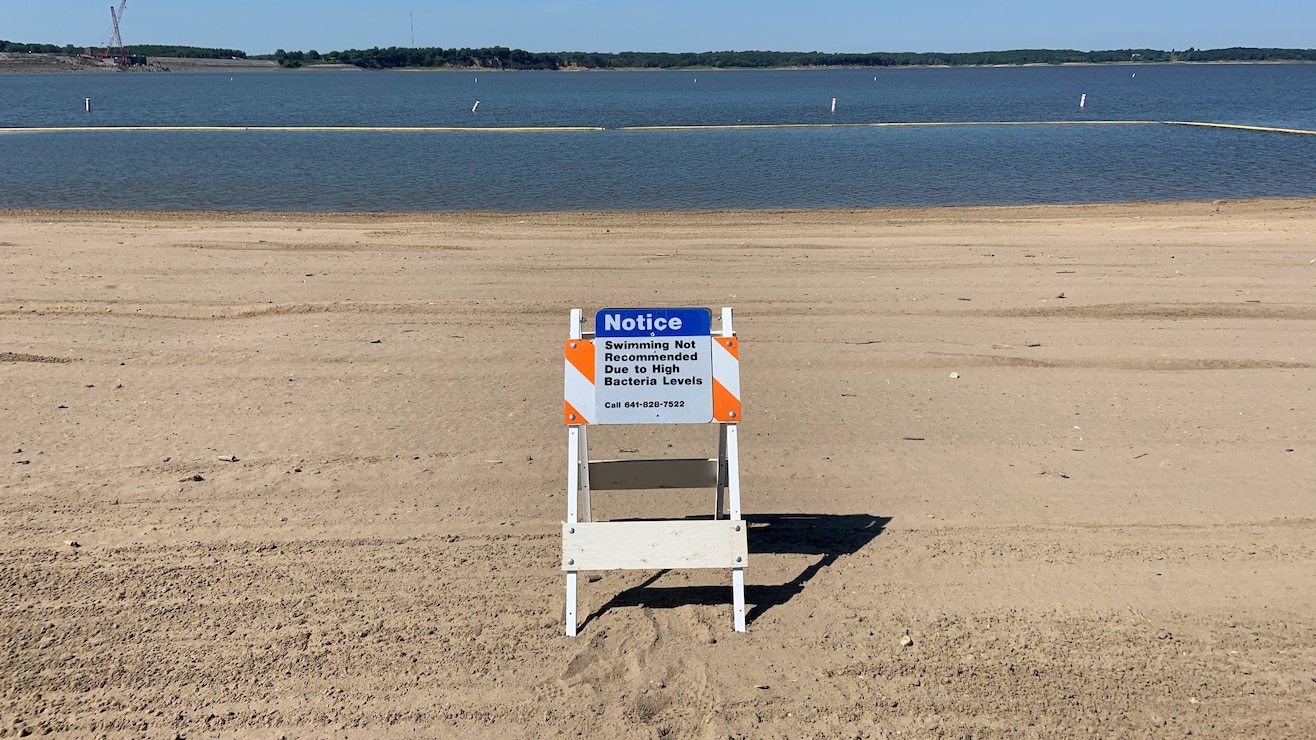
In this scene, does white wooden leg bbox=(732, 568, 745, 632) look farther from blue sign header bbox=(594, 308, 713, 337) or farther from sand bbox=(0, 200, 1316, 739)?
blue sign header bbox=(594, 308, 713, 337)

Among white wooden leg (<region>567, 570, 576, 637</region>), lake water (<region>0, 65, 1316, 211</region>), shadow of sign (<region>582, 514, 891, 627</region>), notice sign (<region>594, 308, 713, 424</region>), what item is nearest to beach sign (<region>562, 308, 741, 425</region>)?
notice sign (<region>594, 308, 713, 424</region>)

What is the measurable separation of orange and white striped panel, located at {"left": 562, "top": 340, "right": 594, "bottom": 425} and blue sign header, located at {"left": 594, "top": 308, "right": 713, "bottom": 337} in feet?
0.40

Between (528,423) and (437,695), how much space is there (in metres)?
3.37

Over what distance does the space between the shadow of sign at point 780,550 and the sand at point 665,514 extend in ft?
0.09

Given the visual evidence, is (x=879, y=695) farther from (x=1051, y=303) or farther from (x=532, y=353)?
(x=1051, y=303)

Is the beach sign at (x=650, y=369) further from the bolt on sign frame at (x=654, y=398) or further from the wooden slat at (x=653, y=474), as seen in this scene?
the wooden slat at (x=653, y=474)

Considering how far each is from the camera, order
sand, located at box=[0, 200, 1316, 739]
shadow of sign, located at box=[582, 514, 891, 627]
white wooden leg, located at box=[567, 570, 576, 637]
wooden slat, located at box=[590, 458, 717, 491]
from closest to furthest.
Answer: sand, located at box=[0, 200, 1316, 739] → white wooden leg, located at box=[567, 570, 576, 637] → shadow of sign, located at box=[582, 514, 891, 627] → wooden slat, located at box=[590, 458, 717, 491]

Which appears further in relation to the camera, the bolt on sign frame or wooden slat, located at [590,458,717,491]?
wooden slat, located at [590,458,717,491]

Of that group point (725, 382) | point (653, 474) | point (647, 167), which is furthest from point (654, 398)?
point (647, 167)

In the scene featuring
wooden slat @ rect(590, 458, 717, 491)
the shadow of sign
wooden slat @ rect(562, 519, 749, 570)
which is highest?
wooden slat @ rect(590, 458, 717, 491)

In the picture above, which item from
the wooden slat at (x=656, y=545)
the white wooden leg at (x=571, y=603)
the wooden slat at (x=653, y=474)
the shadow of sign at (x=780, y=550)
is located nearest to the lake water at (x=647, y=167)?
the shadow of sign at (x=780, y=550)

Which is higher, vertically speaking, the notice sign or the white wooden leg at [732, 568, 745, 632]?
the notice sign

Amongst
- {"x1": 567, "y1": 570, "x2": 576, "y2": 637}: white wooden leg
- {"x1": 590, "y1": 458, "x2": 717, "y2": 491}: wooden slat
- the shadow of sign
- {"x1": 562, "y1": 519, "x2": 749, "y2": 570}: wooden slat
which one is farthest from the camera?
{"x1": 590, "y1": 458, "x2": 717, "y2": 491}: wooden slat

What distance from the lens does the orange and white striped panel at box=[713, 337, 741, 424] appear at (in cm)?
501
